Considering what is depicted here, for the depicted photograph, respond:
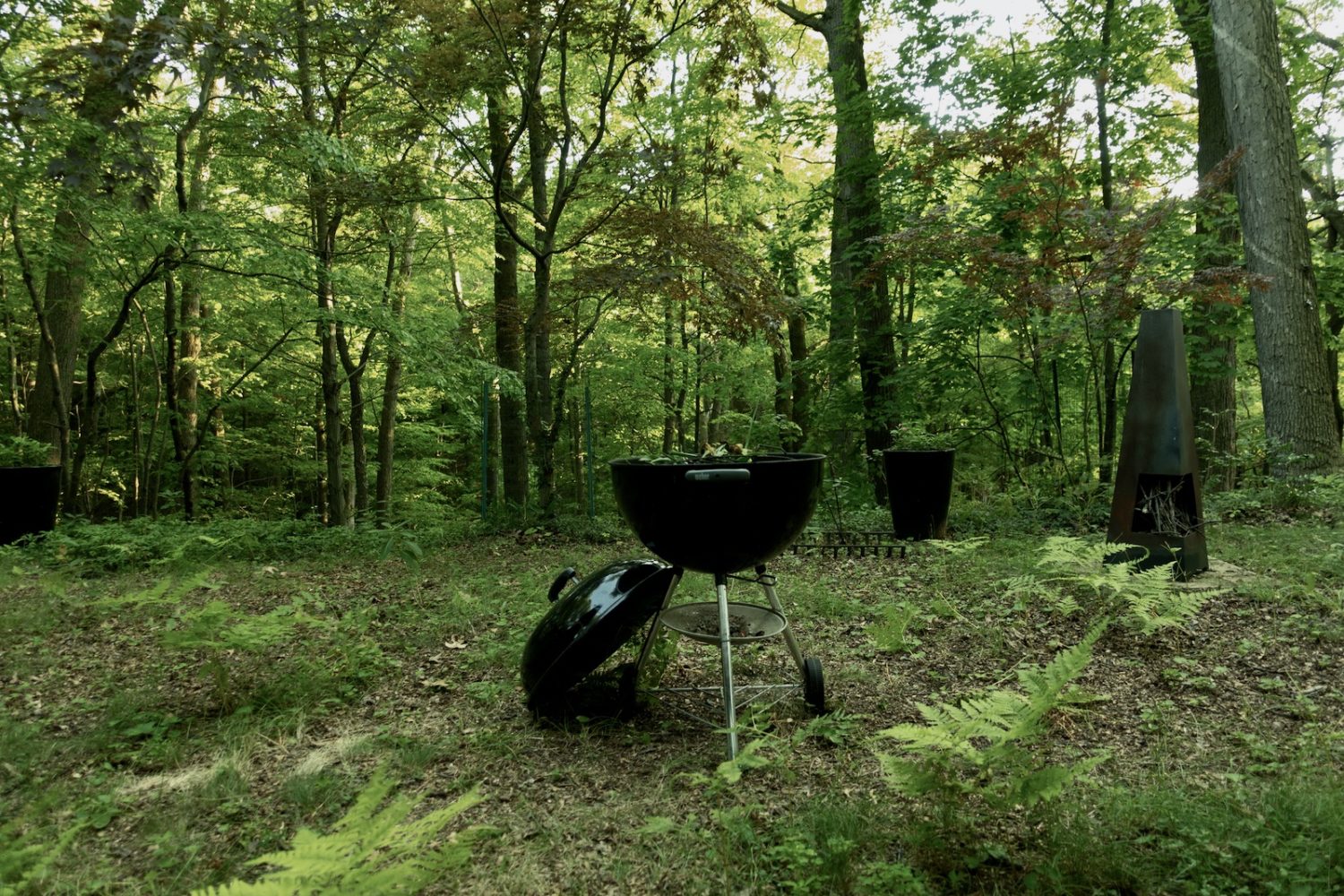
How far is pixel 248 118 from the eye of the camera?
5750 mm

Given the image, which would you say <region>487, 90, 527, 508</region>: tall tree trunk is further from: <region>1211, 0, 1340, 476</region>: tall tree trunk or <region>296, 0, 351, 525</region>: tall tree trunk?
<region>1211, 0, 1340, 476</region>: tall tree trunk

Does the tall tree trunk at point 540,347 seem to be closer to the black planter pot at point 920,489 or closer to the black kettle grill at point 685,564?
the black planter pot at point 920,489

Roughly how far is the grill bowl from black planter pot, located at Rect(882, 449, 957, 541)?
314 cm

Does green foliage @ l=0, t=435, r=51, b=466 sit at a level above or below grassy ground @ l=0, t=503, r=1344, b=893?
above

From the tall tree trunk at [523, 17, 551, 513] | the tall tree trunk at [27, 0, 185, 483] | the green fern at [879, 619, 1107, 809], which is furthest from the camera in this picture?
the tall tree trunk at [523, 17, 551, 513]

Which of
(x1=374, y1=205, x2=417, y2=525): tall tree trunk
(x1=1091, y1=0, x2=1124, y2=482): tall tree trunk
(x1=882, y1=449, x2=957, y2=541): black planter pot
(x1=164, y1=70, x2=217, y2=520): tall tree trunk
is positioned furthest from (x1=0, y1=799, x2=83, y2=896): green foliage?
(x1=374, y1=205, x2=417, y2=525): tall tree trunk

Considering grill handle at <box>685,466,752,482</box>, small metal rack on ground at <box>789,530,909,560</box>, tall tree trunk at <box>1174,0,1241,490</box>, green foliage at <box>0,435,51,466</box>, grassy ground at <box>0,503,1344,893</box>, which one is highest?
tall tree trunk at <box>1174,0,1241,490</box>

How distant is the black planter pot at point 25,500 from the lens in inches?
208

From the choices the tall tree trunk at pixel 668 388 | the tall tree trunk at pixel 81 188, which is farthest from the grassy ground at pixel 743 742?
the tall tree trunk at pixel 668 388

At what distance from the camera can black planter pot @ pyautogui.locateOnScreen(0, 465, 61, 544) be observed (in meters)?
5.29

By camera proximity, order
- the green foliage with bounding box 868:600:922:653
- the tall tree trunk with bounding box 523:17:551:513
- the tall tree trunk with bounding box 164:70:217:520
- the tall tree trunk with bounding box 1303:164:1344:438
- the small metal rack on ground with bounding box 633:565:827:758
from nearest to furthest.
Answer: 1. the small metal rack on ground with bounding box 633:565:827:758
2. the green foliage with bounding box 868:600:922:653
3. the tall tree trunk with bounding box 523:17:551:513
4. the tall tree trunk with bounding box 164:70:217:520
5. the tall tree trunk with bounding box 1303:164:1344:438

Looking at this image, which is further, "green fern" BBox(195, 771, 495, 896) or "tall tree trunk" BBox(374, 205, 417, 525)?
"tall tree trunk" BBox(374, 205, 417, 525)

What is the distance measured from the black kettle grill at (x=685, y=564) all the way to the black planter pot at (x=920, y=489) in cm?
289

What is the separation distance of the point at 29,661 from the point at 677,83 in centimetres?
1213
